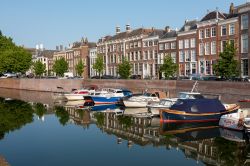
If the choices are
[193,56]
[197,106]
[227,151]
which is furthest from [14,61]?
[227,151]

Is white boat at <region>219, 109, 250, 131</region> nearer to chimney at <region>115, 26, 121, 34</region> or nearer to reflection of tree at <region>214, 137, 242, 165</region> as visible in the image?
reflection of tree at <region>214, 137, 242, 165</region>

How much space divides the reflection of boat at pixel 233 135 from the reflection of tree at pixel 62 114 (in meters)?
16.3

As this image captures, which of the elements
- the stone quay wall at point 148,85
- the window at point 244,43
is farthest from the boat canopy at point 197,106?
the window at point 244,43

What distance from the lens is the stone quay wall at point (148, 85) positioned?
47844 millimetres

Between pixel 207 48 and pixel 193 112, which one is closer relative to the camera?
pixel 193 112

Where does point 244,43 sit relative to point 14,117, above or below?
above

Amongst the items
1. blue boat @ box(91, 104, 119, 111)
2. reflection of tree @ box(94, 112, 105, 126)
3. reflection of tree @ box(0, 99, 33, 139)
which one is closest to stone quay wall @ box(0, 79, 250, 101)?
blue boat @ box(91, 104, 119, 111)

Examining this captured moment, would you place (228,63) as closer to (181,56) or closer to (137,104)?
(137,104)

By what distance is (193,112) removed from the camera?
31.8 meters

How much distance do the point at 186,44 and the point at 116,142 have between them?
5162cm

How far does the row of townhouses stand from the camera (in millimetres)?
62031

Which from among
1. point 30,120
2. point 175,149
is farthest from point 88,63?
point 175,149

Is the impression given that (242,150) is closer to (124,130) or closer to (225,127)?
(225,127)

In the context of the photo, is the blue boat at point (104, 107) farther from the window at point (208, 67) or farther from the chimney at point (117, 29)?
the chimney at point (117, 29)
